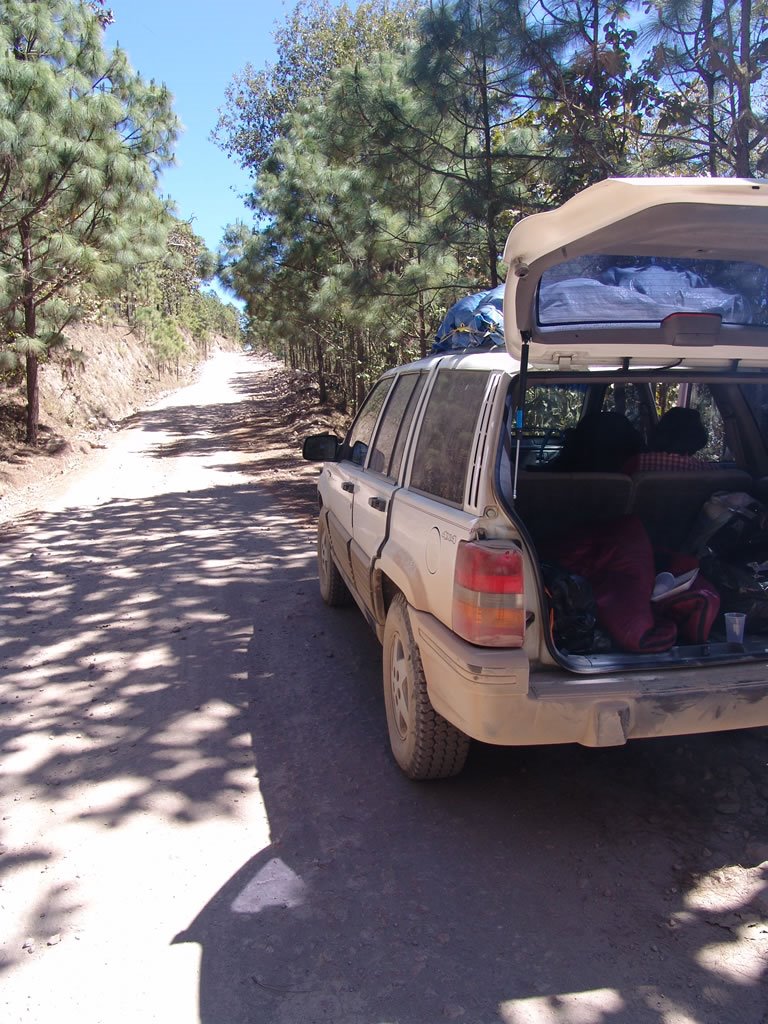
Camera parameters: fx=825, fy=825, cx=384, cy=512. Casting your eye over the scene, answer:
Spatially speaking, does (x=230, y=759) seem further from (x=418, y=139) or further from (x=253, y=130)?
(x=253, y=130)

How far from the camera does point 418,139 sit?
8523 millimetres

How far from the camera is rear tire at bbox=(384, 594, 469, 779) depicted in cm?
345

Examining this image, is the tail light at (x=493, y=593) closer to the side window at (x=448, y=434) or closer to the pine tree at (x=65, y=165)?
the side window at (x=448, y=434)

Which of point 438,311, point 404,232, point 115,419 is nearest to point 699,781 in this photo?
point 404,232

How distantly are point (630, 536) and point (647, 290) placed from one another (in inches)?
42.4

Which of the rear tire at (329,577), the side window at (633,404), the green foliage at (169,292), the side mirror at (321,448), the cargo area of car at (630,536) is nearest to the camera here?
the cargo area of car at (630,536)

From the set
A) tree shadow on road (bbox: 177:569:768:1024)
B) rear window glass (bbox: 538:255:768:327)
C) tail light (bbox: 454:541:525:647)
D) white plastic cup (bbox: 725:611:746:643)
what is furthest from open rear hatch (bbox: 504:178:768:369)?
tree shadow on road (bbox: 177:569:768:1024)

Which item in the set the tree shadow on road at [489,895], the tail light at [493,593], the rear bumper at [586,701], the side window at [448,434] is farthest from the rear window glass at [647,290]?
the tree shadow on road at [489,895]

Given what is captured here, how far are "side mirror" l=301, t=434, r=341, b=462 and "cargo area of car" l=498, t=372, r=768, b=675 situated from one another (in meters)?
1.42

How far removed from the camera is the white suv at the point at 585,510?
9.64 ft

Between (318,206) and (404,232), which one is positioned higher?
(318,206)

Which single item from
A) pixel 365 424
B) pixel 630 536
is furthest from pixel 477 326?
pixel 630 536

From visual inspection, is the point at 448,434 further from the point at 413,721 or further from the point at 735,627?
the point at 735,627

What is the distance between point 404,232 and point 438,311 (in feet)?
9.86
